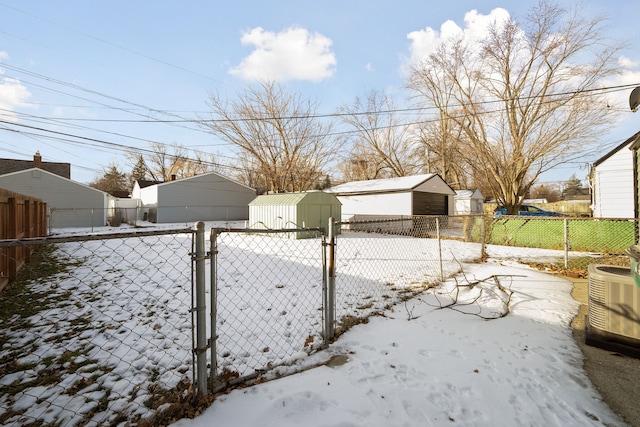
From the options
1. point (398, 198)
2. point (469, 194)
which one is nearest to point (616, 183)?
point (398, 198)

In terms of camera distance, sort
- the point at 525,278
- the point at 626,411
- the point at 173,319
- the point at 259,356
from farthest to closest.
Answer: the point at 525,278 < the point at 173,319 < the point at 259,356 < the point at 626,411

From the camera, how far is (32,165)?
25250 millimetres

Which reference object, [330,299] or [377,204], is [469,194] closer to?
[377,204]

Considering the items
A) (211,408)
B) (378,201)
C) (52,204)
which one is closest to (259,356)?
(211,408)

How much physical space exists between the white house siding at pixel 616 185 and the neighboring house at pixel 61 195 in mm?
30340

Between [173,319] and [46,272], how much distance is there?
5.26 meters

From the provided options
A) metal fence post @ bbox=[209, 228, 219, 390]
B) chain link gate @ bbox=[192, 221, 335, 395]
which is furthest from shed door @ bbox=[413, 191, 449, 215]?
metal fence post @ bbox=[209, 228, 219, 390]

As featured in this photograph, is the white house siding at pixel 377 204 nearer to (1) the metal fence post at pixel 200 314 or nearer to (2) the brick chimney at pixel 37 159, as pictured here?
(1) the metal fence post at pixel 200 314

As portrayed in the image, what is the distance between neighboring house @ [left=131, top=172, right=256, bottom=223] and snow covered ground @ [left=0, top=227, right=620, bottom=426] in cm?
2326

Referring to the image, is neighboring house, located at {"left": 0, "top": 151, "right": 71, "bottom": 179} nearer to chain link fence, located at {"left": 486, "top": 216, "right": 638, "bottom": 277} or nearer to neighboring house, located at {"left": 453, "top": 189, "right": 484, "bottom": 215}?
chain link fence, located at {"left": 486, "top": 216, "right": 638, "bottom": 277}

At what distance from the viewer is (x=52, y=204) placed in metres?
22.3

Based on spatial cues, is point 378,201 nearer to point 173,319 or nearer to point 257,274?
point 257,274

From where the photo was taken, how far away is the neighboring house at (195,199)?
27.0 metres

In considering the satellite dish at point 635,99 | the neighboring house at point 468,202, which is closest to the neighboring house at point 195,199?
the neighboring house at point 468,202
